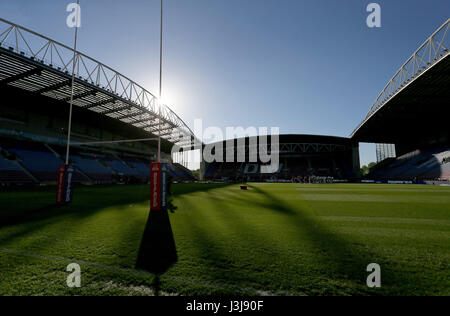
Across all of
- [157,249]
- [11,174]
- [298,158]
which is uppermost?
[298,158]

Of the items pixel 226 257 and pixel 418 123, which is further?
pixel 418 123

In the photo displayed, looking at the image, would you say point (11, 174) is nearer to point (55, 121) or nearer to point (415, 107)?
point (55, 121)

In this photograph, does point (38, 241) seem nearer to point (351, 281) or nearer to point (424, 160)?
point (351, 281)

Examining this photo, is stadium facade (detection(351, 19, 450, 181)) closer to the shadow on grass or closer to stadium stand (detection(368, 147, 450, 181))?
stadium stand (detection(368, 147, 450, 181))

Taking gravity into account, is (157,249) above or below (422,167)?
below

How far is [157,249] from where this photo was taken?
3756 millimetres

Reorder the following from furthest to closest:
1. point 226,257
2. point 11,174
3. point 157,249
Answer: point 11,174, point 157,249, point 226,257

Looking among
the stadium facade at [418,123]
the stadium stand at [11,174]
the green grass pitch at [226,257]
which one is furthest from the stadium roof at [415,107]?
the stadium stand at [11,174]

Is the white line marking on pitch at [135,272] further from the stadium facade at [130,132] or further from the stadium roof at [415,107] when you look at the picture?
the stadium roof at [415,107]

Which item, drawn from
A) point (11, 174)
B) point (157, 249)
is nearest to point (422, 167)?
point (157, 249)

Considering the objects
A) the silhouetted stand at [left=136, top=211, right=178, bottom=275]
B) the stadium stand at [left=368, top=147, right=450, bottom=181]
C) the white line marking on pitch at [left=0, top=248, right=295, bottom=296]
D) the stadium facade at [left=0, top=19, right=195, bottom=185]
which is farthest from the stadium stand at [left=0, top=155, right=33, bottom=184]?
the stadium stand at [left=368, top=147, right=450, bottom=181]

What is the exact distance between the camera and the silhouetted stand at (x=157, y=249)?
9.95 ft

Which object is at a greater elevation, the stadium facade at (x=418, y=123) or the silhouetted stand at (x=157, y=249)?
the stadium facade at (x=418, y=123)
